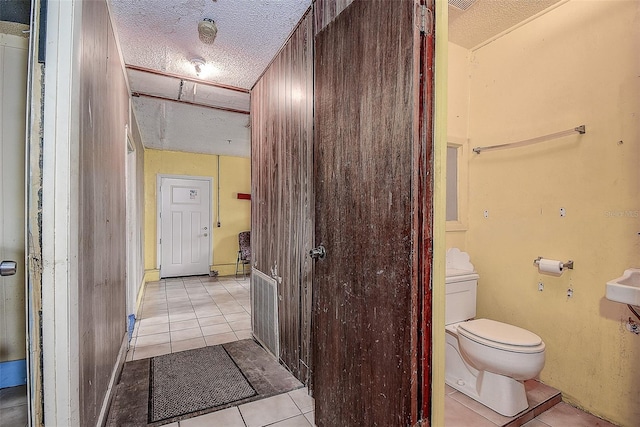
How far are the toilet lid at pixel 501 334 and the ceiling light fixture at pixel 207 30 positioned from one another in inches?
98.6

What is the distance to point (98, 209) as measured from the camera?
1564 mm

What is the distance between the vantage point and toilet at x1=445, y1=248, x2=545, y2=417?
5.70ft

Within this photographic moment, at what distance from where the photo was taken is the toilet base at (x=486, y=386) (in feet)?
6.00

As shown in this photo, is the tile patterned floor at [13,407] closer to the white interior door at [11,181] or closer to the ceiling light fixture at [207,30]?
the white interior door at [11,181]

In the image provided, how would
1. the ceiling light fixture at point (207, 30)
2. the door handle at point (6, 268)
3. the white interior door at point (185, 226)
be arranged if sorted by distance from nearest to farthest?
the door handle at point (6, 268), the ceiling light fixture at point (207, 30), the white interior door at point (185, 226)

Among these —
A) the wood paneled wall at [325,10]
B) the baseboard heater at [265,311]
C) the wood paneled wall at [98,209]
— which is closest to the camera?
the wood paneled wall at [98,209]

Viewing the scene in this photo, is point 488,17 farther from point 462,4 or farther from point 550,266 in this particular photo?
point 550,266

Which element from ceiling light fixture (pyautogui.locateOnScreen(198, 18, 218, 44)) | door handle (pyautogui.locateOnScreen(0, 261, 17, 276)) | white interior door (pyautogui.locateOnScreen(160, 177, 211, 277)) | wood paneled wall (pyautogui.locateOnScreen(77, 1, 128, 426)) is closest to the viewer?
door handle (pyautogui.locateOnScreen(0, 261, 17, 276))

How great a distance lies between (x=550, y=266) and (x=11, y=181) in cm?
362

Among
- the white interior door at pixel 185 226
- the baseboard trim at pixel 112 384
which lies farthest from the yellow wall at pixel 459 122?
the white interior door at pixel 185 226

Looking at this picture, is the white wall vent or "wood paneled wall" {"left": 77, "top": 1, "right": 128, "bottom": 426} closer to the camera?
"wood paneled wall" {"left": 77, "top": 1, "right": 128, "bottom": 426}

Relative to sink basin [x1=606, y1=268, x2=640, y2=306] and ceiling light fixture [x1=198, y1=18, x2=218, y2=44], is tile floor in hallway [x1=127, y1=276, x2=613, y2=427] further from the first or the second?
ceiling light fixture [x1=198, y1=18, x2=218, y2=44]

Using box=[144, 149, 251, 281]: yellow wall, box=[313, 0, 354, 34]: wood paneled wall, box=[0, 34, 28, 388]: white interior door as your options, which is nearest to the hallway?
box=[144, 149, 251, 281]: yellow wall

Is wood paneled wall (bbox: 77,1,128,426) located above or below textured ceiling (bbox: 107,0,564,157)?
below
